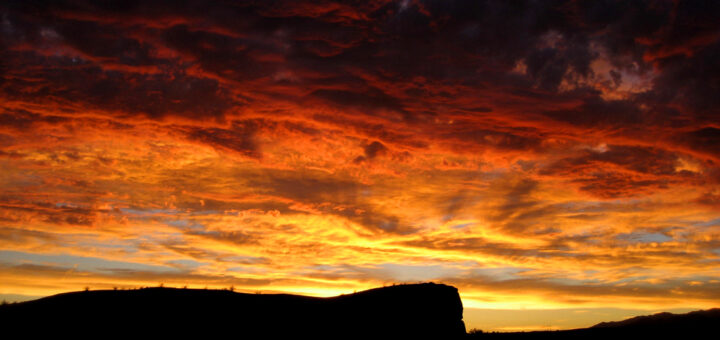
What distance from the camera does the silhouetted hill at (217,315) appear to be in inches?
758

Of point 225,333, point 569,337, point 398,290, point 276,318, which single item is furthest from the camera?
point 569,337

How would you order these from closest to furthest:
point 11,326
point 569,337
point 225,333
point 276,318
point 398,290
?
point 11,326 < point 225,333 < point 276,318 < point 398,290 < point 569,337

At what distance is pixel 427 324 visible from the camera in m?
26.3

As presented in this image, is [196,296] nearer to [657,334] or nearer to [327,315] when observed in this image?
[327,315]

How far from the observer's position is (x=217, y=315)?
2108 cm

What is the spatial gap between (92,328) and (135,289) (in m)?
3.53

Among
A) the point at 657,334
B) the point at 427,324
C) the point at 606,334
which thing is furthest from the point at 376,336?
the point at 657,334

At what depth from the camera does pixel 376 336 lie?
895 inches

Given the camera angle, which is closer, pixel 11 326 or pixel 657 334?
pixel 11 326

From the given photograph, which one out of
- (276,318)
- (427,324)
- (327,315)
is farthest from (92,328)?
(427,324)

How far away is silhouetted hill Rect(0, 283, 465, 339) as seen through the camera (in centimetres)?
1927

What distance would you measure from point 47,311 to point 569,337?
3201 cm

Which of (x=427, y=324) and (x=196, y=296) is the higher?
(x=196, y=296)

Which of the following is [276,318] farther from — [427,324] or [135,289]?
[427,324]
